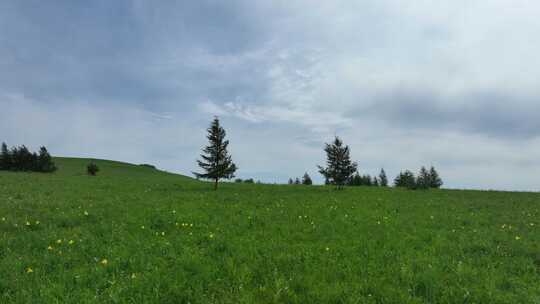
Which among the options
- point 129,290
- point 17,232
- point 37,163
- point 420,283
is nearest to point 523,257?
point 420,283

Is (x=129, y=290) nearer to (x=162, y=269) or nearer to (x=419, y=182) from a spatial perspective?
(x=162, y=269)

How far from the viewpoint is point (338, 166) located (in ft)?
105

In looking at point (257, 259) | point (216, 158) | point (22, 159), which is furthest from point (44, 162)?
point (257, 259)

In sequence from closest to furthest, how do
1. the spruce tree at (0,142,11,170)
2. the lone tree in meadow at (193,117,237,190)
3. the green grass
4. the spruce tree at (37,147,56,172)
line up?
the green grass
the lone tree in meadow at (193,117,237,190)
the spruce tree at (37,147,56,172)
the spruce tree at (0,142,11,170)

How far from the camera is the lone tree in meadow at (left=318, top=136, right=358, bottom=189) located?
31.9m

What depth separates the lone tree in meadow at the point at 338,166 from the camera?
3192cm

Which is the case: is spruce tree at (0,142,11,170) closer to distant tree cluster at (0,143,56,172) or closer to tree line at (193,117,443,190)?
distant tree cluster at (0,143,56,172)

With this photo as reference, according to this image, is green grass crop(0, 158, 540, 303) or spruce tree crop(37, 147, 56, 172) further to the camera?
spruce tree crop(37, 147, 56, 172)

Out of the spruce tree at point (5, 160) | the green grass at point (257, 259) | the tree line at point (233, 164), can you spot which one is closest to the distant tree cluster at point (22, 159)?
the spruce tree at point (5, 160)

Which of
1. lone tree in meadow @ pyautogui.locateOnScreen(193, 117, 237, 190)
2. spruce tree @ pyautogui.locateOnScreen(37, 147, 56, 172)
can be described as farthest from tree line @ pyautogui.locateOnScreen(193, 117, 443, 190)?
spruce tree @ pyautogui.locateOnScreen(37, 147, 56, 172)

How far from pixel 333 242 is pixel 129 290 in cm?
533

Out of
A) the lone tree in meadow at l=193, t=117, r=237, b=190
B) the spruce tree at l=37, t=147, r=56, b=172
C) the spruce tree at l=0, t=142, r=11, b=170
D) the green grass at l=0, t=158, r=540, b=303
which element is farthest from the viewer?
the spruce tree at l=0, t=142, r=11, b=170

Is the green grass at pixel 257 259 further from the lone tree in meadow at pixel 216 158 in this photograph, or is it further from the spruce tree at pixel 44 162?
the spruce tree at pixel 44 162

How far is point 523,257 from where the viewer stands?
7562 millimetres
